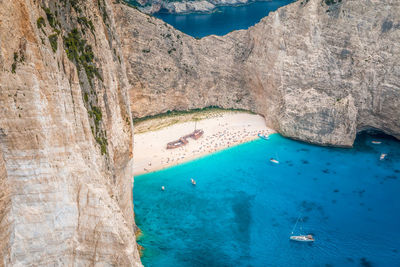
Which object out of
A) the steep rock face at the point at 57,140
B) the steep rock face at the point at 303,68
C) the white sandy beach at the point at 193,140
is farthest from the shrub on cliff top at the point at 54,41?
the steep rock face at the point at 303,68

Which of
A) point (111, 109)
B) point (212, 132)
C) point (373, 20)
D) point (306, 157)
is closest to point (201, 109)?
point (212, 132)

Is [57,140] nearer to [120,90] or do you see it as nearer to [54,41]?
[54,41]

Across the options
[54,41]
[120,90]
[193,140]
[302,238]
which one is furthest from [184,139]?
[54,41]

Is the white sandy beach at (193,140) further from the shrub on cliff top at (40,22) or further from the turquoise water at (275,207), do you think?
the shrub on cliff top at (40,22)

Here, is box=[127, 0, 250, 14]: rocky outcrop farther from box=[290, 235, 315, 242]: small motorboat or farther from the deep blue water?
box=[290, 235, 315, 242]: small motorboat

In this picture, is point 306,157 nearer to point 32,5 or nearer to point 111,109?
point 111,109

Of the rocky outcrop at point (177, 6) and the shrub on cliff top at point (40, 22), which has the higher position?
the rocky outcrop at point (177, 6)

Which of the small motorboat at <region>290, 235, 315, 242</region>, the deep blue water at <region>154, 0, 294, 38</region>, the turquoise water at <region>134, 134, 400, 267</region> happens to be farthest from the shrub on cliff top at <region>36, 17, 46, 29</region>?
the deep blue water at <region>154, 0, 294, 38</region>
